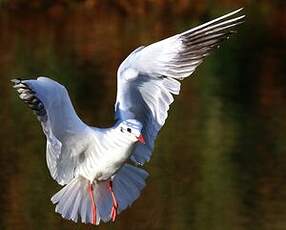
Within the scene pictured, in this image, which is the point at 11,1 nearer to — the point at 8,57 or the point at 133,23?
the point at 133,23

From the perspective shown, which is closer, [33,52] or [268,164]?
[268,164]

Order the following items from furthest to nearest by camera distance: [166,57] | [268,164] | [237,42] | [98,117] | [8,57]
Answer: [237,42] < [8,57] < [98,117] < [268,164] < [166,57]

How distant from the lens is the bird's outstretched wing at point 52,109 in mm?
6984

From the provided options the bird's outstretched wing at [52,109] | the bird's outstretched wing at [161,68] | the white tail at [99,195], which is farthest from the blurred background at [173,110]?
the bird's outstretched wing at [52,109]

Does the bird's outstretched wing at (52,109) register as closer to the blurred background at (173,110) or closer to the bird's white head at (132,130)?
the bird's white head at (132,130)

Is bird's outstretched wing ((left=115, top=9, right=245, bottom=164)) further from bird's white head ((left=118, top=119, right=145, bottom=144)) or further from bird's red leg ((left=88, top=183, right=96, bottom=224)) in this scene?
bird's red leg ((left=88, top=183, right=96, bottom=224))

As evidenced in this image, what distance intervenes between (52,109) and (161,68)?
2.91ft

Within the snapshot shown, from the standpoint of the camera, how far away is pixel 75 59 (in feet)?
60.9

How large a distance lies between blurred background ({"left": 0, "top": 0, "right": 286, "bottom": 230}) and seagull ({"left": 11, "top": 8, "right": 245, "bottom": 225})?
198 cm

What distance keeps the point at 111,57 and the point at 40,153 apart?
6.75 metres

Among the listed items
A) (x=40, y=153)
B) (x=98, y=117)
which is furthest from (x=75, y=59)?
(x=40, y=153)

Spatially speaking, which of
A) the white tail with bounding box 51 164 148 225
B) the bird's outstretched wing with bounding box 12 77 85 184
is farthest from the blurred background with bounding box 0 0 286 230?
the bird's outstretched wing with bounding box 12 77 85 184

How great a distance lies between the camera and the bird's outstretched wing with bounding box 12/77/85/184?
6984 millimetres

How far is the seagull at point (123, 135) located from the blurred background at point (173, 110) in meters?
1.98
